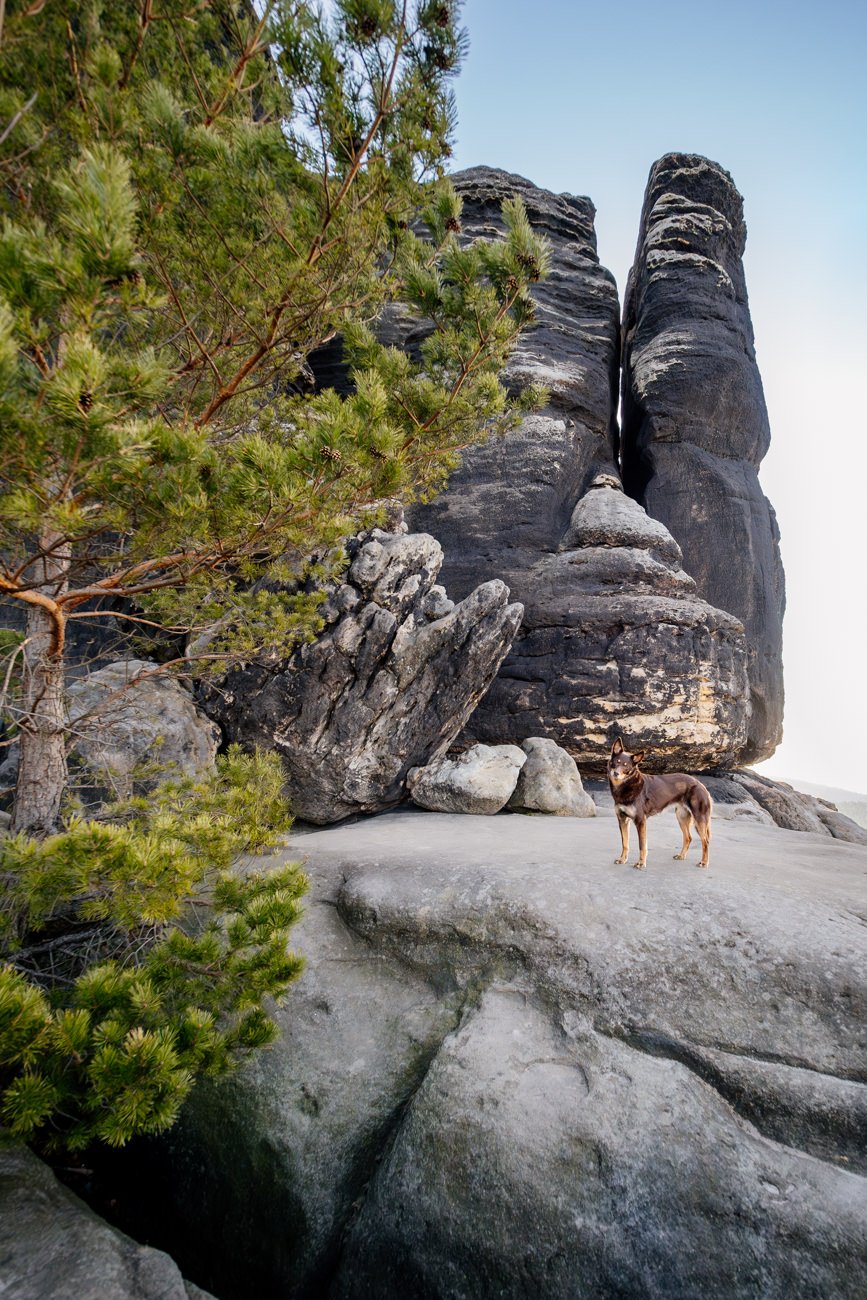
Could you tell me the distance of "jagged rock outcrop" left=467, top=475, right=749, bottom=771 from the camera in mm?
12422

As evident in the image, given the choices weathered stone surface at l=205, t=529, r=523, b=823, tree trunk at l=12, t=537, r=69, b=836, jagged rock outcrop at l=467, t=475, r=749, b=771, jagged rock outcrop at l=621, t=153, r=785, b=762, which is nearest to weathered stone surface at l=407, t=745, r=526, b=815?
weathered stone surface at l=205, t=529, r=523, b=823

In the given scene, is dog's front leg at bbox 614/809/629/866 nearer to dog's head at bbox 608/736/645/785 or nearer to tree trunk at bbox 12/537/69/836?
dog's head at bbox 608/736/645/785

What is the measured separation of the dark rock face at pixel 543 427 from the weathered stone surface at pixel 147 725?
26.4 ft

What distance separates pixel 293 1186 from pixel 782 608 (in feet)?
72.5

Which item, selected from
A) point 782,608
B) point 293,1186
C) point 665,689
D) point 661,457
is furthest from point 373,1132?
point 782,608

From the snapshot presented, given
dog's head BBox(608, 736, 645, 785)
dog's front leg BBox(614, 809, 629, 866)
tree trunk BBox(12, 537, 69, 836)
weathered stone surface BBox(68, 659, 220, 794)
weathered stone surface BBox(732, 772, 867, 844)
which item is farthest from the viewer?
weathered stone surface BBox(732, 772, 867, 844)

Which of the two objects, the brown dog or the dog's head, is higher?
the dog's head

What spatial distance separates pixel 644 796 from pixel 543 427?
1392 cm

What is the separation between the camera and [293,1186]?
3.66 m

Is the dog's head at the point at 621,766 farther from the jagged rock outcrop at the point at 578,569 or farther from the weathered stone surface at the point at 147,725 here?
the jagged rock outcrop at the point at 578,569

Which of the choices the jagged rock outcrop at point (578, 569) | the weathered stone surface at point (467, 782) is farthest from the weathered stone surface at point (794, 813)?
the weathered stone surface at point (467, 782)

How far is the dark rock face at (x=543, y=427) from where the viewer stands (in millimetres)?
15727

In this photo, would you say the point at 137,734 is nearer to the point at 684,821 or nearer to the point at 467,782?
the point at 467,782

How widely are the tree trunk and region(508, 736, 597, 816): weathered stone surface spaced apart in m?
7.24
